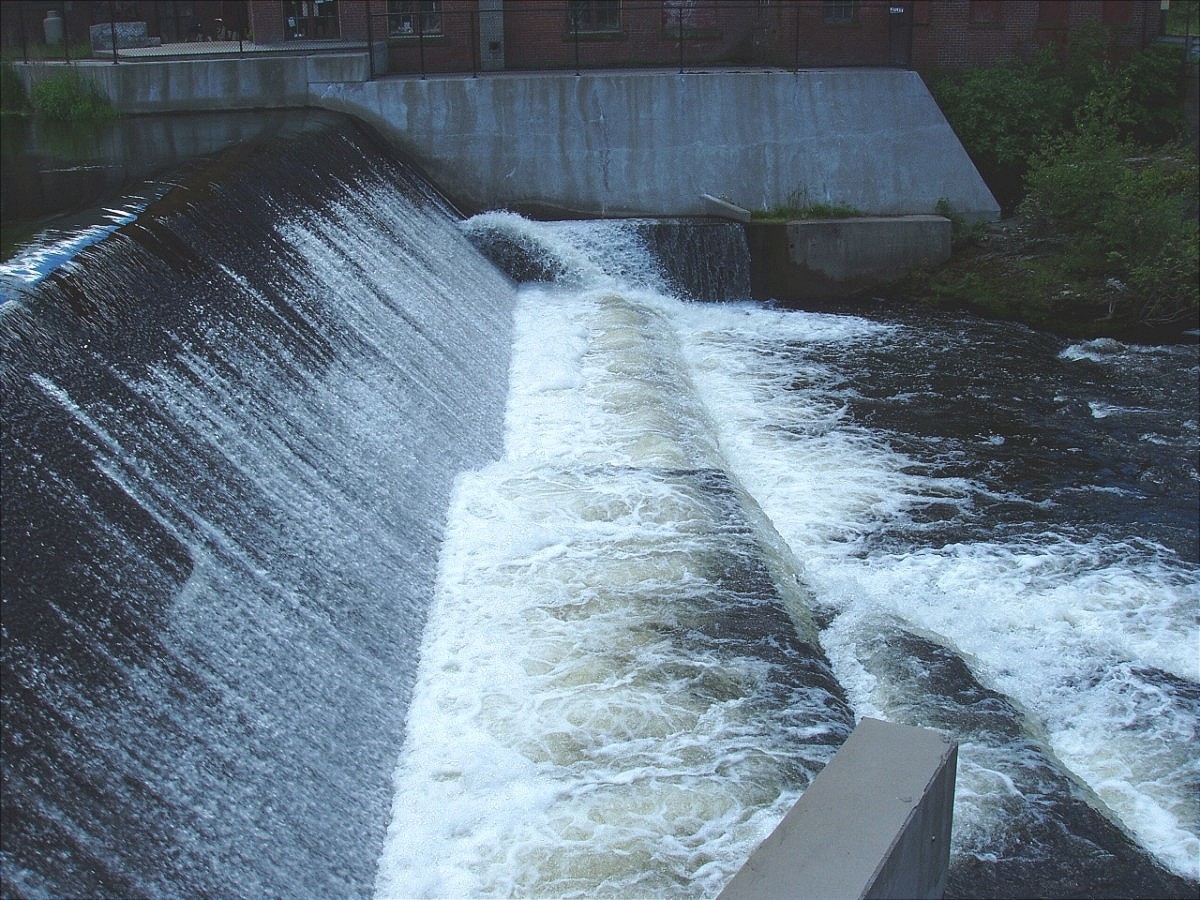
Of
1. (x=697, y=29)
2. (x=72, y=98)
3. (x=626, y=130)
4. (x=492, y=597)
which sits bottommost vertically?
(x=492, y=597)

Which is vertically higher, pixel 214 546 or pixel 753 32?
pixel 753 32

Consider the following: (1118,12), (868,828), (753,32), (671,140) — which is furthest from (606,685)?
(1118,12)

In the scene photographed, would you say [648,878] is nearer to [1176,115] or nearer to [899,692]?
[899,692]

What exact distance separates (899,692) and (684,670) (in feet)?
3.98

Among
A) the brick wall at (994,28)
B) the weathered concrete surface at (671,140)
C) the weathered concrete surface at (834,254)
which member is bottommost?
the weathered concrete surface at (834,254)

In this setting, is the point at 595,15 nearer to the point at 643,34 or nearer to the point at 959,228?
the point at 643,34

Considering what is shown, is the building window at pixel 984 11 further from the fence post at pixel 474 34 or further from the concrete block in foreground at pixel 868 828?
the concrete block in foreground at pixel 868 828

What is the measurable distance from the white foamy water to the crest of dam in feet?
1.21

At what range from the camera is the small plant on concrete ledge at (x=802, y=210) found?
16942 millimetres

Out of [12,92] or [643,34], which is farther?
[643,34]

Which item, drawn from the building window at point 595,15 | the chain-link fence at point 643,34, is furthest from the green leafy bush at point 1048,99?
the building window at point 595,15

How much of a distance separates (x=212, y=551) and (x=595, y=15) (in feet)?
53.8

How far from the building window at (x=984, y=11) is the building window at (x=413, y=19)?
8.14 metres

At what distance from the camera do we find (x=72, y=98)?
17.4m
